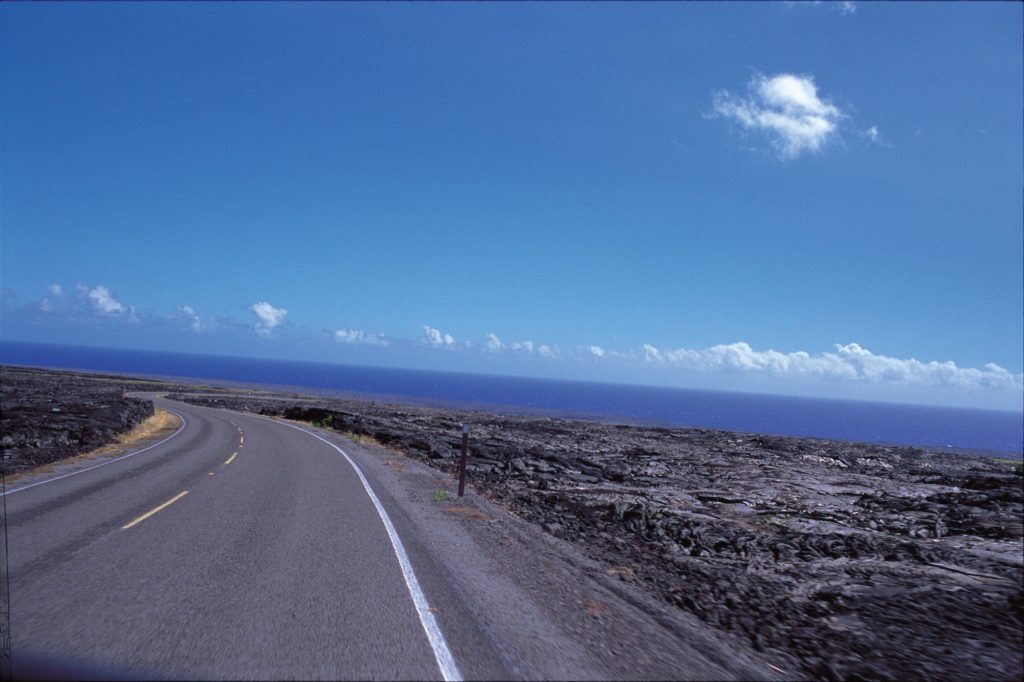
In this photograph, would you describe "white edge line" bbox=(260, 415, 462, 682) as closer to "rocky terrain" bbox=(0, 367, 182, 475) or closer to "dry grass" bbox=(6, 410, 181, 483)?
"rocky terrain" bbox=(0, 367, 182, 475)

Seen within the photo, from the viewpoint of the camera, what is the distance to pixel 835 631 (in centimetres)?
600

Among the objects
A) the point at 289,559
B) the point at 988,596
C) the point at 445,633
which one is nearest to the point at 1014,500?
the point at 988,596

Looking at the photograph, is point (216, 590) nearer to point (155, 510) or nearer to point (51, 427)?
point (155, 510)

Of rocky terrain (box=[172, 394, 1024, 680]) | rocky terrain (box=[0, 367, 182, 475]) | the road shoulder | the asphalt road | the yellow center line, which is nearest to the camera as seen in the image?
the asphalt road

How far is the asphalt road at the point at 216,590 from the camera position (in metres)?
4.29

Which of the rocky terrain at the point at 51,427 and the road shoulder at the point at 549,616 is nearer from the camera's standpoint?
the road shoulder at the point at 549,616

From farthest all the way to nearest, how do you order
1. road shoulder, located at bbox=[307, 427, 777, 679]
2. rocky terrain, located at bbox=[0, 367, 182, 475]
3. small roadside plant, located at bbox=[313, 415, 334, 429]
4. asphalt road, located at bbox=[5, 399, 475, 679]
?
small roadside plant, located at bbox=[313, 415, 334, 429], rocky terrain, located at bbox=[0, 367, 182, 475], road shoulder, located at bbox=[307, 427, 777, 679], asphalt road, located at bbox=[5, 399, 475, 679]

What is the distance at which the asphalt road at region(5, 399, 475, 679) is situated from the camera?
429 cm

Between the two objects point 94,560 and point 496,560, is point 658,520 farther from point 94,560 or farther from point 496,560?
point 94,560

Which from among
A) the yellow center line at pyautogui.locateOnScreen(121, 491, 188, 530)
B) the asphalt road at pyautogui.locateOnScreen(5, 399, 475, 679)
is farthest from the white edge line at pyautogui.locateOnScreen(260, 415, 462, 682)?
the yellow center line at pyautogui.locateOnScreen(121, 491, 188, 530)

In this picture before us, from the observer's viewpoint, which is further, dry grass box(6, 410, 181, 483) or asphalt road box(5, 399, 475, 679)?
dry grass box(6, 410, 181, 483)

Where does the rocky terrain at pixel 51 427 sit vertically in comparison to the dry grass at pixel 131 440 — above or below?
above

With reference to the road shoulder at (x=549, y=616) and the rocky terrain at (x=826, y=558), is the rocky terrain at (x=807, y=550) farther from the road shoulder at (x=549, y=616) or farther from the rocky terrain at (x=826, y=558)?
the road shoulder at (x=549, y=616)

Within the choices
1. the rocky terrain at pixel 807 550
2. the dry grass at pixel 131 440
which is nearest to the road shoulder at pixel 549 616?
the rocky terrain at pixel 807 550
